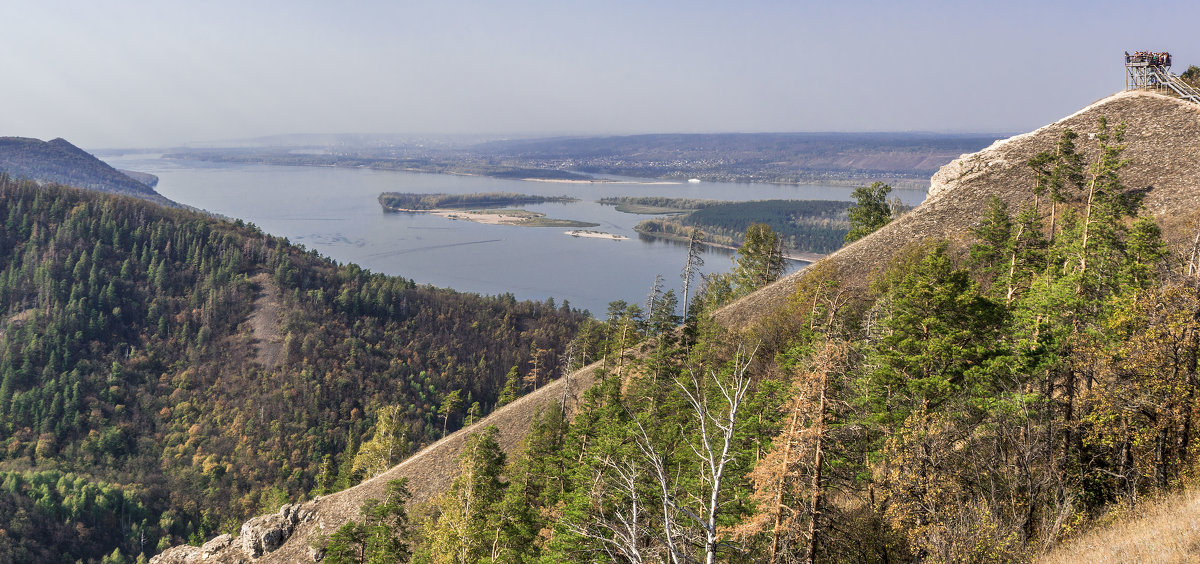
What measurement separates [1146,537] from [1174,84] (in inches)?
2001

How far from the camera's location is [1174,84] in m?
48.8

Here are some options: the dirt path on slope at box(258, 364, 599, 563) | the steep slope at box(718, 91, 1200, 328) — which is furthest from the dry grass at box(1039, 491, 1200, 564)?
the steep slope at box(718, 91, 1200, 328)

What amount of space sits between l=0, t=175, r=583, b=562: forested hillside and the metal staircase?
6766cm

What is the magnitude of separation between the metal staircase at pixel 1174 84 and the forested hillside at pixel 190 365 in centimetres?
6766

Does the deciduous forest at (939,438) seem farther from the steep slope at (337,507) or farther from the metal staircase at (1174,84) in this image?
the metal staircase at (1174,84)

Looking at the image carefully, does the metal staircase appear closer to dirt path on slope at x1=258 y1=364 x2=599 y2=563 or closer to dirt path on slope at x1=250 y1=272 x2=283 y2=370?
dirt path on slope at x1=258 y1=364 x2=599 y2=563

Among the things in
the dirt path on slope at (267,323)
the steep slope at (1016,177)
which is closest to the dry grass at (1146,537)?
the steep slope at (1016,177)

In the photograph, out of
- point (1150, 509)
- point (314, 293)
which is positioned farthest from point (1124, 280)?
point (314, 293)

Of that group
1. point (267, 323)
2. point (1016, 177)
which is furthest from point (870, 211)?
point (267, 323)

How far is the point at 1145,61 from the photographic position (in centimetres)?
5025

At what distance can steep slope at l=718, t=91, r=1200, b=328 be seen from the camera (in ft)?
137

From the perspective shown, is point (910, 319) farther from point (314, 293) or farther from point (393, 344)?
point (314, 293)

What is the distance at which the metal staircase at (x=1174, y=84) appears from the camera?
4675 centimetres

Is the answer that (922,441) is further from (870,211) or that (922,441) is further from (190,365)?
(190,365)
